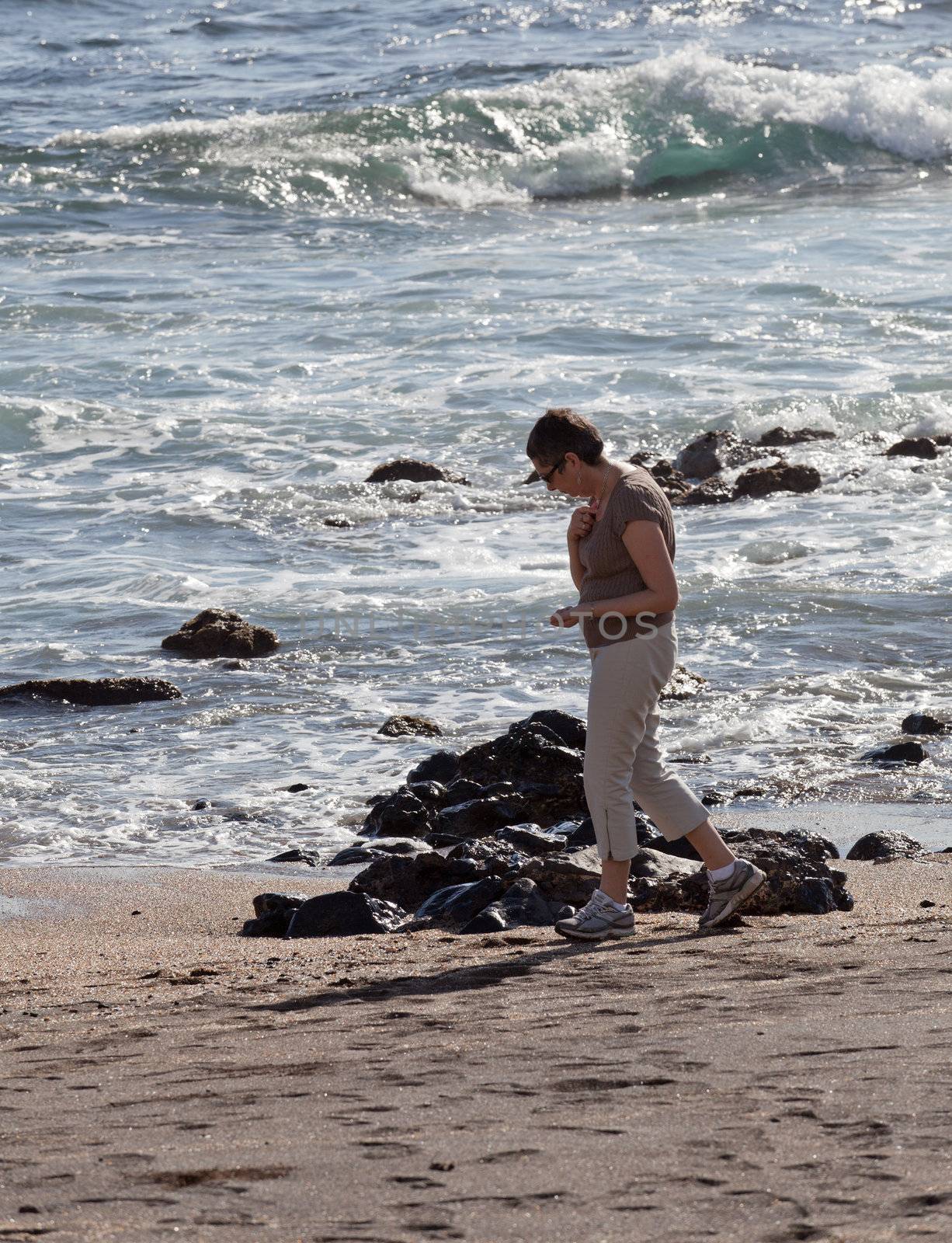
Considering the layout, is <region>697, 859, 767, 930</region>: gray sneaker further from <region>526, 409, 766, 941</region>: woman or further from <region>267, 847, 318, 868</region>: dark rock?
<region>267, 847, 318, 868</region>: dark rock

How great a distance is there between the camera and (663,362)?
1923 centimetres

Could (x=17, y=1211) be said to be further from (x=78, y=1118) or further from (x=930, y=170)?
(x=930, y=170)

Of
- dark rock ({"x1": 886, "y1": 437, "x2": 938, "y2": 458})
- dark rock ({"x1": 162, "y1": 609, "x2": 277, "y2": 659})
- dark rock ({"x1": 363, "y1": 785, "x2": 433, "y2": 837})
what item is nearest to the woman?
dark rock ({"x1": 363, "y1": 785, "x2": 433, "y2": 837})

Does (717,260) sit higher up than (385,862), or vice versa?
(717,260)

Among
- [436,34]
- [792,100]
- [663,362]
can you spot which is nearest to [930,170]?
[792,100]

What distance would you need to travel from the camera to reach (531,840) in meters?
6.85

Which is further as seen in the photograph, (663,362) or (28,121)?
(28,121)

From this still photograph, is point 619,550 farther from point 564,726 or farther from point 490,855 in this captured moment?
point 564,726

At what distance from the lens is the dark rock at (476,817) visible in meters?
7.34

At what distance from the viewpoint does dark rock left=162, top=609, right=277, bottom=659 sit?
10.4 meters

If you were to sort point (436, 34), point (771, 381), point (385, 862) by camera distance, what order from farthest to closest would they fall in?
point (436, 34), point (771, 381), point (385, 862)

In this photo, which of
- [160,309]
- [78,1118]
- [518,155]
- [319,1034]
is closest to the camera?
[78,1118]

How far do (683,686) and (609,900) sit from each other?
4.22m

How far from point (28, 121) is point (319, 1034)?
2973cm
